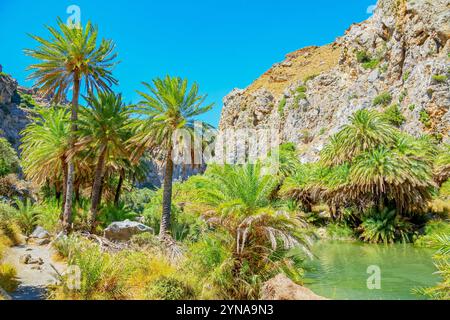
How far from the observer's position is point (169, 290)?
10672 mm

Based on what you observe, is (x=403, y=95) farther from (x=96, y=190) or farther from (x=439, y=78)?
(x=96, y=190)

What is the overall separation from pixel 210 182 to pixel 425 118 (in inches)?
1430

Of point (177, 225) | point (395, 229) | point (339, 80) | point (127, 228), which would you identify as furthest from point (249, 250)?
point (339, 80)

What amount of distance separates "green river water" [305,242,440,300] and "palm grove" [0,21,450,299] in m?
1.79

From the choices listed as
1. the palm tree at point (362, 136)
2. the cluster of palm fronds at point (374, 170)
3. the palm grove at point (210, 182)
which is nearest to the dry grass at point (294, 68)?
the palm grove at point (210, 182)

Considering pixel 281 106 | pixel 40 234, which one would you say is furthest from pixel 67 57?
pixel 281 106

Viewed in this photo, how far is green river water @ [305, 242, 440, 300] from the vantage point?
13497 millimetres

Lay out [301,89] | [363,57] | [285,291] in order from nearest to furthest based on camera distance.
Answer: [285,291]
[363,57]
[301,89]

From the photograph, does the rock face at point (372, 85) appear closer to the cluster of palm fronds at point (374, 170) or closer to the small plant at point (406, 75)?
the small plant at point (406, 75)

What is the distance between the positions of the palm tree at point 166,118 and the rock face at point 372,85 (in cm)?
3009
